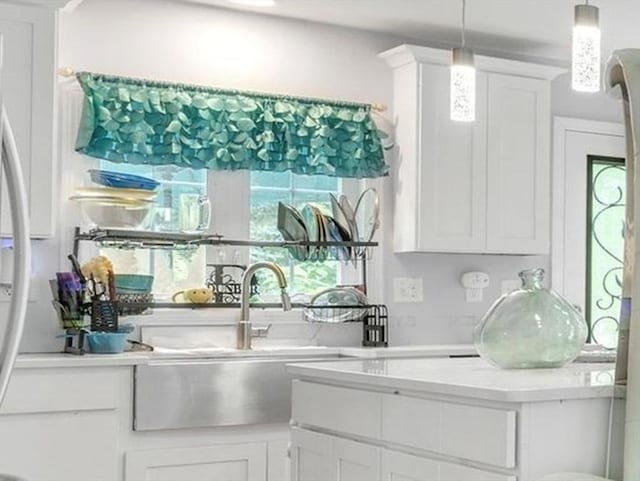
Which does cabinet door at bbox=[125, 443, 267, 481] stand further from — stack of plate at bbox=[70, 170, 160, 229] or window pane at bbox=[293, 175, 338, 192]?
window pane at bbox=[293, 175, 338, 192]

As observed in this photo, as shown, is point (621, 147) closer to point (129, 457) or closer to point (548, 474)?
point (129, 457)

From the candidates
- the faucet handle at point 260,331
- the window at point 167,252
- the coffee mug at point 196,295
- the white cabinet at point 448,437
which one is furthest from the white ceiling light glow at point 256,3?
the white cabinet at point 448,437

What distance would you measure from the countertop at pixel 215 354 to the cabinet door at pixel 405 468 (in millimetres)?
1543

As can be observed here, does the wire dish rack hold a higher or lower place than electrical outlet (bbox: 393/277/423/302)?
lower

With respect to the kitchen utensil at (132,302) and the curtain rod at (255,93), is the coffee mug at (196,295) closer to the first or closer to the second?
the kitchen utensil at (132,302)

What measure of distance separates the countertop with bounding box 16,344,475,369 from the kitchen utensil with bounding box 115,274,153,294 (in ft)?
1.01

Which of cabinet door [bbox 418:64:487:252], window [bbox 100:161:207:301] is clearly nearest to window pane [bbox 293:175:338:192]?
cabinet door [bbox 418:64:487:252]

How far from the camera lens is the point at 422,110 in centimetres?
455

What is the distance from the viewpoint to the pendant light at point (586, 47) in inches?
99.0

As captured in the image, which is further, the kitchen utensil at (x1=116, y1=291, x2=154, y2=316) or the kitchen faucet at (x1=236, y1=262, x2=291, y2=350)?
the kitchen faucet at (x1=236, y1=262, x2=291, y2=350)

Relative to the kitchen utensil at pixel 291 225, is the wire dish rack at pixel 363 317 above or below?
below

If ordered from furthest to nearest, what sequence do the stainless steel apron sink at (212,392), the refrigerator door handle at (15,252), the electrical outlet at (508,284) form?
the electrical outlet at (508,284) < the stainless steel apron sink at (212,392) < the refrigerator door handle at (15,252)

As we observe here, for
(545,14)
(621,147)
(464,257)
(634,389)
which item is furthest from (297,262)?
(634,389)

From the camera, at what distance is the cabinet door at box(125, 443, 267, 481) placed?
3.50 metres
